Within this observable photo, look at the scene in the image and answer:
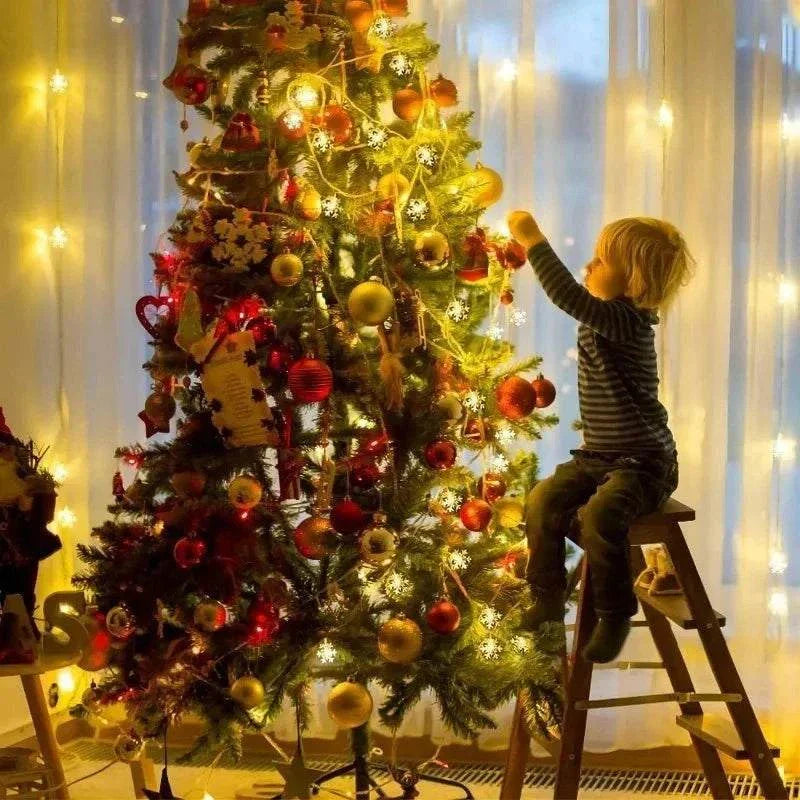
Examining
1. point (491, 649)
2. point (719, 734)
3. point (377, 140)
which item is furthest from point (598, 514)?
point (377, 140)

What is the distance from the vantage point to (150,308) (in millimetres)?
2434

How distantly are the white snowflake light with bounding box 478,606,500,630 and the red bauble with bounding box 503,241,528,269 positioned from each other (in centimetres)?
72

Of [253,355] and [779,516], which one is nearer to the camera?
[253,355]

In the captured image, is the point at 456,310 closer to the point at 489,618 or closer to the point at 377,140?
the point at 377,140

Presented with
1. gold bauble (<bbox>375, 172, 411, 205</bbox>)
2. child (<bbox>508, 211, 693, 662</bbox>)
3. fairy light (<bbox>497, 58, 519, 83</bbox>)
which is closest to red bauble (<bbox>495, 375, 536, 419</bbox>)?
child (<bbox>508, 211, 693, 662</bbox>)

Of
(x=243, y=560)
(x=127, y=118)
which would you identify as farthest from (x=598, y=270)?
(x=127, y=118)

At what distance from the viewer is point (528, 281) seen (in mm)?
2943

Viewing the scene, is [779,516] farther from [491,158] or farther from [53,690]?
[53,690]

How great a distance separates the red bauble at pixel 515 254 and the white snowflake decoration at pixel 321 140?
42cm

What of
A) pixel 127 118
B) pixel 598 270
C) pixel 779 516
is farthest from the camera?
pixel 127 118

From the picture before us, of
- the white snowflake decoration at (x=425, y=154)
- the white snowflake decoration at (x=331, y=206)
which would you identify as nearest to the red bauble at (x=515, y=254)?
the white snowflake decoration at (x=425, y=154)

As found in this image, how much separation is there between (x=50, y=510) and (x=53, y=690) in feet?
2.85

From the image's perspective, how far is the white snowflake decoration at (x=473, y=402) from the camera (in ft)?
7.89

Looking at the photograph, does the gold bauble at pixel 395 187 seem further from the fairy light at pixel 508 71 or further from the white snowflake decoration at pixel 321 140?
Result: the fairy light at pixel 508 71
